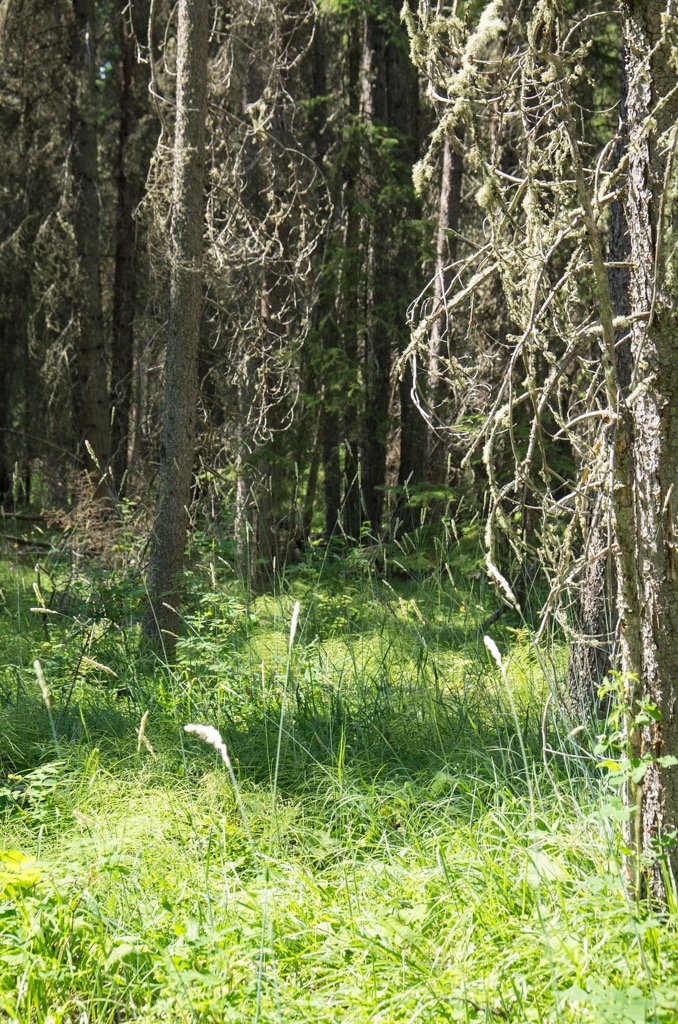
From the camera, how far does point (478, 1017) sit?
238cm

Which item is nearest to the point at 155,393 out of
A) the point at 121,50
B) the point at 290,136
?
the point at 290,136

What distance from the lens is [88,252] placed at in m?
11.6

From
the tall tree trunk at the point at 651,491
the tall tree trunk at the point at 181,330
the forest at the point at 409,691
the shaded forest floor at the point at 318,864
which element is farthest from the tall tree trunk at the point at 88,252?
the tall tree trunk at the point at 651,491

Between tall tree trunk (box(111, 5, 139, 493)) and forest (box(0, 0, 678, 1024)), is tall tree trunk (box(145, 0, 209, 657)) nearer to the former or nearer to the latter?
forest (box(0, 0, 678, 1024))

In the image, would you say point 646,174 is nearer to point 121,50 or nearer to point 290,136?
point 290,136

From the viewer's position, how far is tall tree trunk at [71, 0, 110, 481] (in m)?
11.3

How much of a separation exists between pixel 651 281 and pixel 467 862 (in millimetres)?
1918

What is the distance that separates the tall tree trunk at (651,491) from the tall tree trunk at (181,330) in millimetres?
4132

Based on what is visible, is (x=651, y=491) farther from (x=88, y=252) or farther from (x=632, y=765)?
(x=88, y=252)

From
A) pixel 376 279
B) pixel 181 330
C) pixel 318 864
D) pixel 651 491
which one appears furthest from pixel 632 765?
pixel 376 279

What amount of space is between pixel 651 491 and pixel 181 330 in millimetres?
4460

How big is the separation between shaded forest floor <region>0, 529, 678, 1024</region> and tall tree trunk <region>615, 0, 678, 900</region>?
209 mm

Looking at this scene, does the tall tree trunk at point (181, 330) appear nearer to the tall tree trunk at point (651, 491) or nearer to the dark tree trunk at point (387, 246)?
the dark tree trunk at point (387, 246)

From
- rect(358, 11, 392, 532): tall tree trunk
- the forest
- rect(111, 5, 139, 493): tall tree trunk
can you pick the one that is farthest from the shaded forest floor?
rect(111, 5, 139, 493): tall tree trunk
